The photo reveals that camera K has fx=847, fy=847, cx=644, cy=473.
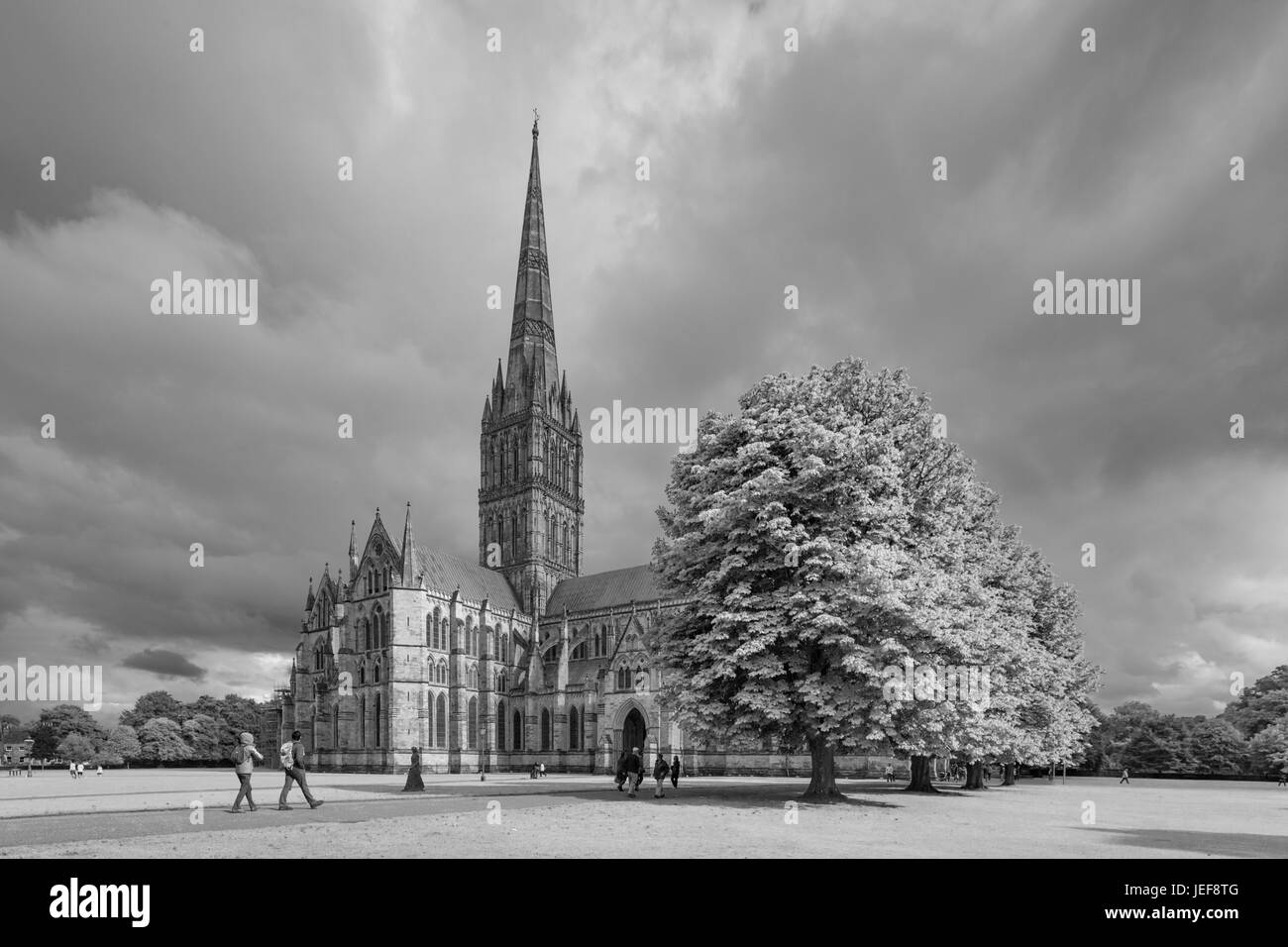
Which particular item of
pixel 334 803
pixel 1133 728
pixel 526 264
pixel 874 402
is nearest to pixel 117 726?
pixel 526 264

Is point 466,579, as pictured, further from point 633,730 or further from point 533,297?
point 533,297

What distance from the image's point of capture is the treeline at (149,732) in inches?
4341

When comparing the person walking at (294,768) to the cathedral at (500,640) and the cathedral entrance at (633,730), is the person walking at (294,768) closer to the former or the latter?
the cathedral at (500,640)

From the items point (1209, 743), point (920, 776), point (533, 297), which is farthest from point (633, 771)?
point (1209, 743)

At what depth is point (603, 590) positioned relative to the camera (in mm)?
81250

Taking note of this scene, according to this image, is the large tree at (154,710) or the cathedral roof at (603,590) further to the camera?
the large tree at (154,710)

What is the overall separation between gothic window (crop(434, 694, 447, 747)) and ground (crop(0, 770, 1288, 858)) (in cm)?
4229

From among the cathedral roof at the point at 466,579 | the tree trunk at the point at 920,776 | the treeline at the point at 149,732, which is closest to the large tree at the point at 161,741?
the treeline at the point at 149,732

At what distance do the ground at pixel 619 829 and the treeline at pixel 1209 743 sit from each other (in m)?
62.7

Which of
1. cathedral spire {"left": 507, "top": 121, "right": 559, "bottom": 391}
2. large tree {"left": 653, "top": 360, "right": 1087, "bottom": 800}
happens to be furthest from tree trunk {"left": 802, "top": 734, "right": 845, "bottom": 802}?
cathedral spire {"left": 507, "top": 121, "right": 559, "bottom": 391}

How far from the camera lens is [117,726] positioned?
11812cm

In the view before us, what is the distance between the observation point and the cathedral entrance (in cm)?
6638

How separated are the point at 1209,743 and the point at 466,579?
75.7 metres

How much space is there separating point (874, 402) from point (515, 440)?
203 feet
